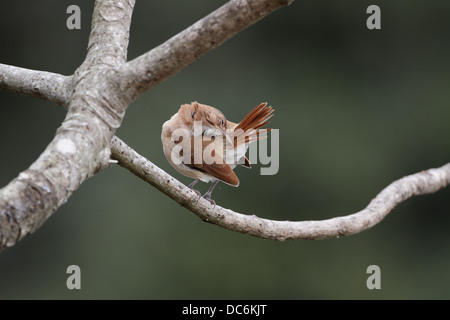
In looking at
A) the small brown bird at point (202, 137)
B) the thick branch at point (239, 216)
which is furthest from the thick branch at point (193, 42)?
the small brown bird at point (202, 137)

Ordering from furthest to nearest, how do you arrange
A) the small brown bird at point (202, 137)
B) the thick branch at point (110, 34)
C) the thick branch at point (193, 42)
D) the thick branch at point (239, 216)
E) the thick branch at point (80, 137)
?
the small brown bird at point (202, 137), the thick branch at point (239, 216), the thick branch at point (110, 34), the thick branch at point (193, 42), the thick branch at point (80, 137)

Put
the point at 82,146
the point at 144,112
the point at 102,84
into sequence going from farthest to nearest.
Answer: the point at 144,112, the point at 102,84, the point at 82,146

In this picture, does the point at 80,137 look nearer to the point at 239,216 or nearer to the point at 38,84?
the point at 38,84

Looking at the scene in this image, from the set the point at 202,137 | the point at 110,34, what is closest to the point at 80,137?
the point at 110,34

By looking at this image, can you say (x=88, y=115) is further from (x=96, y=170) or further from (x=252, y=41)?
(x=252, y=41)

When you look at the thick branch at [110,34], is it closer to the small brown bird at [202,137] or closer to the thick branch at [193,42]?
the thick branch at [193,42]

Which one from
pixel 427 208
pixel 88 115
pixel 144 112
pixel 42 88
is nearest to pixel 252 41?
pixel 144 112
